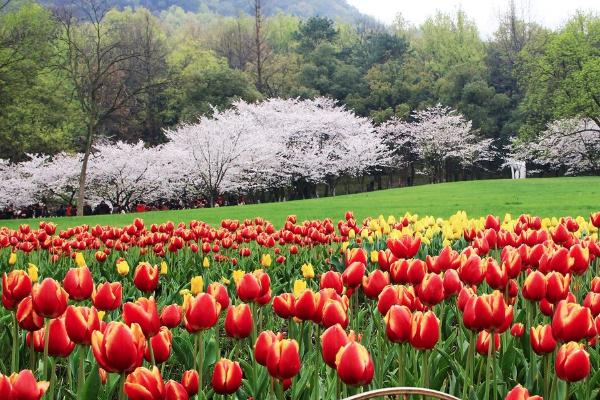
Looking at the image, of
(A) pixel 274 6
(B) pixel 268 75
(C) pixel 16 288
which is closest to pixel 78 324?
(C) pixel 16 288

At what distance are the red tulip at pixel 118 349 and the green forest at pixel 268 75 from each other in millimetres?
21336

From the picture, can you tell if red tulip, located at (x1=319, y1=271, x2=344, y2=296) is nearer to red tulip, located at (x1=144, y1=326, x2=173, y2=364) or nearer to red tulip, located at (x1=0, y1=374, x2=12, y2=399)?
red tulip, located at (x1=144, y1=326, x2=173, y2=364)

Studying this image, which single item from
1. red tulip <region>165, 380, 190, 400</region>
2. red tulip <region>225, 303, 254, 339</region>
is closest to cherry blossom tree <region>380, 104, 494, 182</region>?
red tulip <region>225, 303, 254, 339</region>

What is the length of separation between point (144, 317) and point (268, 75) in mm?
42624

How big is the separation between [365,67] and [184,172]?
60.2 ft

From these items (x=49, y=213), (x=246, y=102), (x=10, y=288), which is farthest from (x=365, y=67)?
(x=10, y=288)

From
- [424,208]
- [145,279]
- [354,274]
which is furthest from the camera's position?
[424,208]

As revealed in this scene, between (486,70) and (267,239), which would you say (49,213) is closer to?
(486,70)

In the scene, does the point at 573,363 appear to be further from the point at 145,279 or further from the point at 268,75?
the point at 268,75

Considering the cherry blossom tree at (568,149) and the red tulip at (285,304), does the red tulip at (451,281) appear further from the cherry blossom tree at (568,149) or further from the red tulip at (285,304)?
the cherry blossom tree at (568,149)

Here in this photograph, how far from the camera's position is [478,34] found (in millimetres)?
54688

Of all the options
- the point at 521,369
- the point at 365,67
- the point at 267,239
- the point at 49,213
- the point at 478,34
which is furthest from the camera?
the point at 478,34

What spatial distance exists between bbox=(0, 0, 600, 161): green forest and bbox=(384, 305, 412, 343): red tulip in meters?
21.4

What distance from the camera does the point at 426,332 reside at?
1.69 m
